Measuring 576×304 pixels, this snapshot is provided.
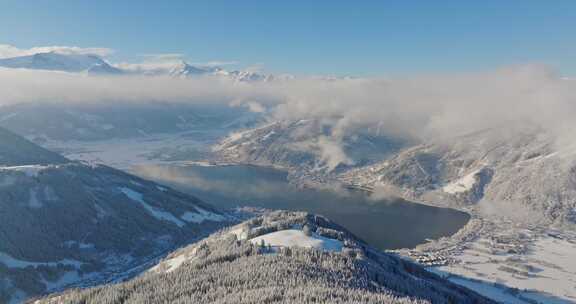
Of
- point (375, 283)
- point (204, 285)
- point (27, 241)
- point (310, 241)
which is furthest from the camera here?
point (27, 241)

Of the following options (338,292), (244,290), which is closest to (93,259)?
(244,290)

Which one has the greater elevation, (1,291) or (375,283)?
(375,283)

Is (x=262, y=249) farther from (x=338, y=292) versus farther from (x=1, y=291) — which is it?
(x=1, y=291)

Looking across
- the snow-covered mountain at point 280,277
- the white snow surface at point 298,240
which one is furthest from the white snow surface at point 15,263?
the white snow surface at point 298,240

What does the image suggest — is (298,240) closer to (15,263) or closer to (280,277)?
(280,277)

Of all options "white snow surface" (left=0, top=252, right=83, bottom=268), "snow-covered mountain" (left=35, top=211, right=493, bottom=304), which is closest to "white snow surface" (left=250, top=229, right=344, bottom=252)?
"snow-covered mountain" (left=35, top=211, right=493, bottom=304)

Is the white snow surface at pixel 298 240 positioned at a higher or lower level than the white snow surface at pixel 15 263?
higher

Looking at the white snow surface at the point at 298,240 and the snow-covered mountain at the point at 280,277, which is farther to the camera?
the white snow surface at the point at 298,240

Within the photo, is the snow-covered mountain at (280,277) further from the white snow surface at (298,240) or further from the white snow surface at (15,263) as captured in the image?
the white snow surface at (15,263)
